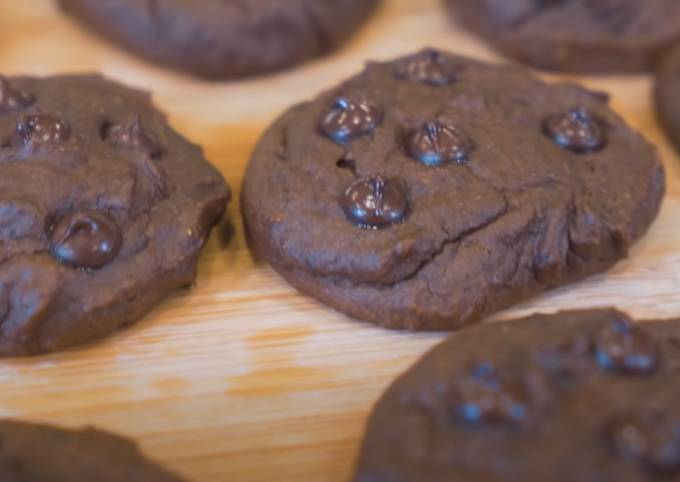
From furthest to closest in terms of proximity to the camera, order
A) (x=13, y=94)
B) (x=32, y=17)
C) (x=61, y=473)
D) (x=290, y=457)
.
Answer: (x=32, y=17) < (x=13, y=94) < (x=290, y=457) < (x=61, y=473)

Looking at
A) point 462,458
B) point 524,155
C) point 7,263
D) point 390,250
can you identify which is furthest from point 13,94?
point 462,458

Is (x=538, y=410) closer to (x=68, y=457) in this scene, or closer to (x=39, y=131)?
(x=68, y=457)

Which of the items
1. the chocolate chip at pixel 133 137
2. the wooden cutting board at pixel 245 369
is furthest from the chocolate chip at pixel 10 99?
the wooden cutting board at pixel 245 369

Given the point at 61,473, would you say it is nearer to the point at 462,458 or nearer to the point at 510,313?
the point at 462,458

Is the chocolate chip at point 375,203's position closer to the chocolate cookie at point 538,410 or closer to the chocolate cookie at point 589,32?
the chocolate cookie at point 538,410

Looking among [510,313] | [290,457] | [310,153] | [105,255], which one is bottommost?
[290,457]

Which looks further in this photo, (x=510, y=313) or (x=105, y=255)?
(x=510, y=313)
